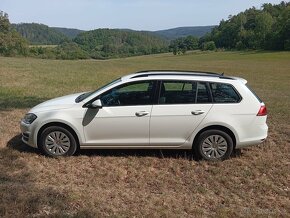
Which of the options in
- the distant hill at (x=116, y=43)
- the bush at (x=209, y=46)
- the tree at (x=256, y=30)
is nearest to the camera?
the tree at (x=256, y=30)

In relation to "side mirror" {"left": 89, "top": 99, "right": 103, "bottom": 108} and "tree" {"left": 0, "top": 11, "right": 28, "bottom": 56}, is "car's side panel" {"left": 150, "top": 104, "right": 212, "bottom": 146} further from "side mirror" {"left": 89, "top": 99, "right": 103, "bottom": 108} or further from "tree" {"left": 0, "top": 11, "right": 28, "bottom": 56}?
"tree" {"left": 0, "top": 11, "right": 28, "bottom": 56}

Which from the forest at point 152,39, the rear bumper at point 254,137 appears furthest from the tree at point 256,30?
the rear bumper at point 254,137

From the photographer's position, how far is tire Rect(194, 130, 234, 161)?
6922 millimetres

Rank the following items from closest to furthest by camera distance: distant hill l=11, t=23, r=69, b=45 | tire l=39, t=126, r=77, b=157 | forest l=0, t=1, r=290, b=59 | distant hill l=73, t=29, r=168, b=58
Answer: tire l=39, t=126, r=77, b=157 → forest l=0, t=1, r=290, b=59 → distant hill l=73, t=29, r=168, b=58 → distant hill l=11, t=23, r=69, b=45

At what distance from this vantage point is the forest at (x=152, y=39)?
95.2 meters

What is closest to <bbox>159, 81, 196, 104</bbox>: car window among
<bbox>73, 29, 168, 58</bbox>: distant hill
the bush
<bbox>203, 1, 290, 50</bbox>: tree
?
<bbox>203, 1, 290, 50</bbox>: tree

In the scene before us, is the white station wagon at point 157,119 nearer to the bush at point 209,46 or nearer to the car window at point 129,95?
the car window at point 129,95

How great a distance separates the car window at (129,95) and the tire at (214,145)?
1098 millimetres

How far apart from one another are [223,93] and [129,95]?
1.60 metres

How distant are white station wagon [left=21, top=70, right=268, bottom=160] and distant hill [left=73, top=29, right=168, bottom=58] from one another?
13144 cm

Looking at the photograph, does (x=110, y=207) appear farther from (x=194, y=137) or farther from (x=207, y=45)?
(x=207, y=45)

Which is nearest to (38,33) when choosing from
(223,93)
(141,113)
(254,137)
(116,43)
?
(116,43)

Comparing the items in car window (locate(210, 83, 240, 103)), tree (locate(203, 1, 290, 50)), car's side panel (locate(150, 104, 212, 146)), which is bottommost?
car's side panel (locate(150, 104, 212, 146))

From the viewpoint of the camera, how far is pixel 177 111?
6844mm
